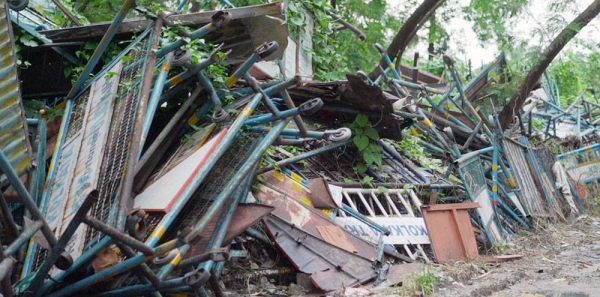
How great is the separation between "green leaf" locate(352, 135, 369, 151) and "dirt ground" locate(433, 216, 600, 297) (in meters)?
1.68

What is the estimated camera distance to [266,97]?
15.8ft

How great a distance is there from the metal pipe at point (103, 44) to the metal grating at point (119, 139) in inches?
8.6

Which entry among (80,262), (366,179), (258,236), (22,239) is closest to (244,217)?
(258,236)

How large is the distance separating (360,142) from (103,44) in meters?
2.99

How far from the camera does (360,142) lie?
6.51 metres

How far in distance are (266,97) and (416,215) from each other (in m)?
2.39

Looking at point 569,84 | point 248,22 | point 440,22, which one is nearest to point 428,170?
point 248,22

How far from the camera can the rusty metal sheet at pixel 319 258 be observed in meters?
4.73

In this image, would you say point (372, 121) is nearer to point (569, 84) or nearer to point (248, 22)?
point (248, 22)

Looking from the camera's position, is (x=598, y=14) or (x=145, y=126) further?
(x=598, y=14)

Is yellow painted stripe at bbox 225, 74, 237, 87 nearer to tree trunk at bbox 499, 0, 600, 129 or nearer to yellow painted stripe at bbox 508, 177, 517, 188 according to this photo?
yellow painted stripe at bbox 508, 177, 517, 188

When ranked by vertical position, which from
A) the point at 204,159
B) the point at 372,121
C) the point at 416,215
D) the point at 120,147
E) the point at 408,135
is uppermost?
the point at 120,147

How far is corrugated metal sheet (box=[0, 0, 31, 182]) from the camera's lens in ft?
13.5

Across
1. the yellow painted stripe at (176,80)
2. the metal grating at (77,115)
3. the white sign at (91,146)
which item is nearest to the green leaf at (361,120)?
the yellow painted stripe at (176,80)
